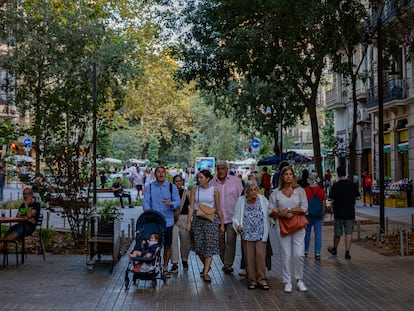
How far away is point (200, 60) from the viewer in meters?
22.6

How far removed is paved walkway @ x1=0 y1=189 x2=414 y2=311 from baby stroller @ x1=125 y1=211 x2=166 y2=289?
0.19m

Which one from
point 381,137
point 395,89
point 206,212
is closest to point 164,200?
point 206,212

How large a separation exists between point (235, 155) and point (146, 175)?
124ft

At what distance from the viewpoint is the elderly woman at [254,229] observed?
10258mm

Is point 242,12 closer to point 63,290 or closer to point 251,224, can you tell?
point 251,224

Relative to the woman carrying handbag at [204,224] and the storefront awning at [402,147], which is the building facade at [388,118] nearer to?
the storefront awning at [402,147]

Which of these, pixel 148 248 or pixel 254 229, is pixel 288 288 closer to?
pixel 254 229

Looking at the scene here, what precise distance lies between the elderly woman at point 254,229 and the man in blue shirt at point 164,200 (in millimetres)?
1362

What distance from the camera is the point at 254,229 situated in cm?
1034

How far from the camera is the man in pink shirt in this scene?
456 inches

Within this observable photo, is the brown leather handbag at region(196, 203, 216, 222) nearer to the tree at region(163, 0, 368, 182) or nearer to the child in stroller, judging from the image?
the child in stroller

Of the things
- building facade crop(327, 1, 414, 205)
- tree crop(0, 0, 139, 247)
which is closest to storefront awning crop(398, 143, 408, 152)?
building facade crop(327, 1, 414, 205)

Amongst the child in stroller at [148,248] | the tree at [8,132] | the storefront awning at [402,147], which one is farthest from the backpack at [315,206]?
the storefront awning at [402,147]

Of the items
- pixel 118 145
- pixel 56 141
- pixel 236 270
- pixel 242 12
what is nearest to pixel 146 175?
pixel 242 12
